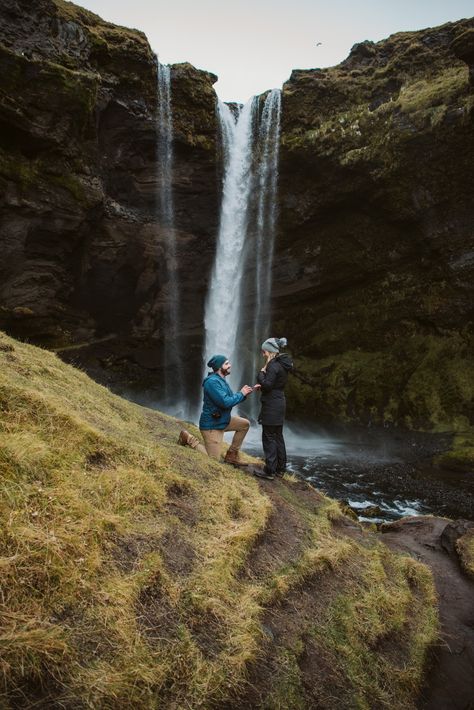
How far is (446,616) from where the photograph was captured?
20.4 ft

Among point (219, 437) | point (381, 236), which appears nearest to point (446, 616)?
point (219, 437)

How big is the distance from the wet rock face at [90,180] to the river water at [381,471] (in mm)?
10034

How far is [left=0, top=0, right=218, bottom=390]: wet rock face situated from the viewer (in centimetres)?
1886

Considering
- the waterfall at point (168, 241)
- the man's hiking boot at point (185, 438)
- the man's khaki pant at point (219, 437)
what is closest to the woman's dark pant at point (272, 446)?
the man's khaki pant at point (219, 437)

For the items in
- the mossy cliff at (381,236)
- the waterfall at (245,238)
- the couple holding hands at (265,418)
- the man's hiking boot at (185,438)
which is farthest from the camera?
the waterfall at (245,238)

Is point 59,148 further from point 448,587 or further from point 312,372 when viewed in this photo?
point 448,587

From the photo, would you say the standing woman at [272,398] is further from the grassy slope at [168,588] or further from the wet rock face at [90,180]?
the wet rock face at [90,180]

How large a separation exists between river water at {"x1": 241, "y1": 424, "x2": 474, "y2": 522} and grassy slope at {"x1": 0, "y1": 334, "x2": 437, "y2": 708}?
Result: 659 cm

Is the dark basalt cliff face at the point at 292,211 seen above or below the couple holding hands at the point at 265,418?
above

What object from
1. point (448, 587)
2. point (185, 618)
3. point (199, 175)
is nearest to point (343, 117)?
point (199, 175)

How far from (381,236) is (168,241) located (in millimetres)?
11310

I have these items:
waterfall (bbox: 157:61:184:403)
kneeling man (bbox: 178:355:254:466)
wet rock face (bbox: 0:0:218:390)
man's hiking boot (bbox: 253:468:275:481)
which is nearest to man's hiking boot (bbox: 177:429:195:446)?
kneeling man (bbox: 178:355:254:466)

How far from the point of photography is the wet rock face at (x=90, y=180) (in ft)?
61.9

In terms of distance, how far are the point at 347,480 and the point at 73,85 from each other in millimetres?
19516
